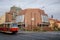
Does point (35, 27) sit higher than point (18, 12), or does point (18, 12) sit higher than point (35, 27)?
point (18, 12)

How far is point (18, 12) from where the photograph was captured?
24.6m

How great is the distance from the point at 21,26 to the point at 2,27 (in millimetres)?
6884

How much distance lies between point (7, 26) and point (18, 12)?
8.10m

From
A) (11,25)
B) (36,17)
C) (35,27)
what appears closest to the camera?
(11,25)

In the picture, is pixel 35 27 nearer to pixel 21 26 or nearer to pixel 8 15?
pixel 21 26

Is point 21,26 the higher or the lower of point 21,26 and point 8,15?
the lower

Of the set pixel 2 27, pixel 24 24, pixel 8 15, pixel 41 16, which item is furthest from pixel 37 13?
pixel 2 27

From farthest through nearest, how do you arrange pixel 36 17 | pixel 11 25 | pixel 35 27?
pixel 36 17
pixel 35 27
pixel 11 25

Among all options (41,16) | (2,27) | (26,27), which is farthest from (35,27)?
(2,27)

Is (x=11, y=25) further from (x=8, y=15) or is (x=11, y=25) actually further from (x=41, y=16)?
(x=41, y=16)

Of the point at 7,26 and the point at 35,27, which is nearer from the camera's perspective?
A: the point at 7,26

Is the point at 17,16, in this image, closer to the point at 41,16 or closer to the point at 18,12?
the point at 18,12

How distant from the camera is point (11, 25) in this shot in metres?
16.5

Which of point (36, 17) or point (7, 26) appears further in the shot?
point (36, 17)
